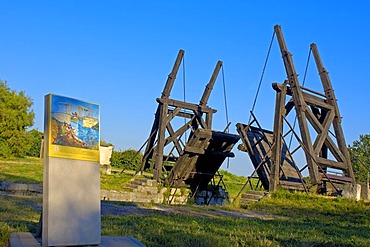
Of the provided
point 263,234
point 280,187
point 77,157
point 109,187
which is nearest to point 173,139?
point 109,187

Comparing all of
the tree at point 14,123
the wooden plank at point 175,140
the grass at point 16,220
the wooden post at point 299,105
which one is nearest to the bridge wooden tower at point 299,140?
the wooden post at point 299,105

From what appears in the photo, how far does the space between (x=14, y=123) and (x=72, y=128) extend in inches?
1247

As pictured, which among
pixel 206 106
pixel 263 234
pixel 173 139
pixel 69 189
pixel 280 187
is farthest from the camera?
pixel 206 106

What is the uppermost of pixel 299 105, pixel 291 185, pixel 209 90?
pixel 209 90

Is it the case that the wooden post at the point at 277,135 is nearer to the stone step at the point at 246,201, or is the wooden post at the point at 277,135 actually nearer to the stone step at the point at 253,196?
the stone step at the point at 253,196

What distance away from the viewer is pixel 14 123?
34719 millimetres

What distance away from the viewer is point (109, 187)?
56.1 ft

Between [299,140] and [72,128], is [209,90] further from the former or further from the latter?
[72,128]

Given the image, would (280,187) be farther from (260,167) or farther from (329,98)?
(329,98)

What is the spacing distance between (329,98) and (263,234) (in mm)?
11856

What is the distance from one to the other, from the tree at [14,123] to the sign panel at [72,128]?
3022 centimetres

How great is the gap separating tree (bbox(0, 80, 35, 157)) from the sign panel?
3022cm

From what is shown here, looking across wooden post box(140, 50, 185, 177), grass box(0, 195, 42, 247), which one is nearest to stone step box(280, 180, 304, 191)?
wooden post box(140, 50, 185, 177)

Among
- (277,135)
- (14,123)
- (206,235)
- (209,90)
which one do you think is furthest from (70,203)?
(14,123)
